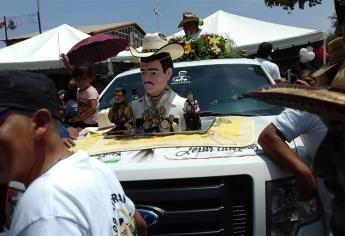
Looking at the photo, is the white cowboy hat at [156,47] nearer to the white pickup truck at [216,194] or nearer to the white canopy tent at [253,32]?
the white pickup truck at [216,194]

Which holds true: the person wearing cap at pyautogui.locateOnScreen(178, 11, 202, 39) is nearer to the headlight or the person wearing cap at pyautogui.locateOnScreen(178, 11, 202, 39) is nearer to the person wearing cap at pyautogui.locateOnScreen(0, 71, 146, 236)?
the headlight

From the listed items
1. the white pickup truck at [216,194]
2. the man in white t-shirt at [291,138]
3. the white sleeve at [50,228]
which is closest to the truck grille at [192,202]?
the white pickup truck at [216,194]

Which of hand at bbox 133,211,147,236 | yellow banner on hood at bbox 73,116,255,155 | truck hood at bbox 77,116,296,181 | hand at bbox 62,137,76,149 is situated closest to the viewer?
hand at bbox 133,211,147,236

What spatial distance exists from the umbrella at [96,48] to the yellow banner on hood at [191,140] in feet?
14.2

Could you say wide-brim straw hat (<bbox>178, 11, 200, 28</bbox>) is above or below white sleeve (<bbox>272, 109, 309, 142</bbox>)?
above

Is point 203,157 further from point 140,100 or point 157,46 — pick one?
point 157,46

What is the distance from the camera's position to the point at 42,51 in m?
12.6

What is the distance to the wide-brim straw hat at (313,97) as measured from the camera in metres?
1.44

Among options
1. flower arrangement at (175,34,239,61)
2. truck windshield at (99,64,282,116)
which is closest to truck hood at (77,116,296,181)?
truck windshield at (99,64,282,116)

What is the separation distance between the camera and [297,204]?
9.30 feet

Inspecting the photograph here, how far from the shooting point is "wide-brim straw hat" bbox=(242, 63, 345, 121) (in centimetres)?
144

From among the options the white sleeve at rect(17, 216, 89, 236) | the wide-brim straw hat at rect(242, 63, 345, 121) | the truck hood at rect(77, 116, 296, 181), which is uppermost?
the wide-brim straw hat at rect(242, 63, 345, 121)

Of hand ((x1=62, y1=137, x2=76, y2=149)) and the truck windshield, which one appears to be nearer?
hand ((x1=62, y1=137, x2=76, y2=149))

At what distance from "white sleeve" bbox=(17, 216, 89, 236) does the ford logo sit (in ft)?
4.60
